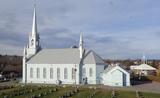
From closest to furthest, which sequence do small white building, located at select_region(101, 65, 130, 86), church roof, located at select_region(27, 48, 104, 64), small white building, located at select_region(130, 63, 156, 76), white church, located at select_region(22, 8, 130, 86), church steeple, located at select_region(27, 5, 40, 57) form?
1. small white building, located at select_region(101, 65, 130, 86)
2. white church, located at select_region(22, 8, 130, 86)
3. church roof, located at select_region(27, 48, 104, 64)
4. church steeple, located at select_region(27, 5, 40, 57)
5. small white building, located at select_region(130, 63, 156, 76)

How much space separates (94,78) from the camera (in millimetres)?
59750

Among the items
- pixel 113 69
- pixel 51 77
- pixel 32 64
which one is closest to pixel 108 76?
pixel 113 69

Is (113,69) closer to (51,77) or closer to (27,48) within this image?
(51,77)

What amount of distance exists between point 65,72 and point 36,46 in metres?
10.3

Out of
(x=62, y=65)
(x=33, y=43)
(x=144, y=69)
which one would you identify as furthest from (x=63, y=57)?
(x=144, y=69)

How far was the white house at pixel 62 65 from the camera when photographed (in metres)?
60.2

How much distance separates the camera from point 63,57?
62781 mm

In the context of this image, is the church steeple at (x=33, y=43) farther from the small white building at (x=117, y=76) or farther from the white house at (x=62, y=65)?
the small white building at (x=117, y=76)

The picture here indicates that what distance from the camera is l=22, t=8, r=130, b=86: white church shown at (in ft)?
197

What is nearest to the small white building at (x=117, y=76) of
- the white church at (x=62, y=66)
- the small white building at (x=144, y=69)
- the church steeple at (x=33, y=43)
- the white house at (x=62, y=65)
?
the white church at (x=62, y=66)

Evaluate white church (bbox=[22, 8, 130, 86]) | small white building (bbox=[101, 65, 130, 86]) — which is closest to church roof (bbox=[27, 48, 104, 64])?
white church (bbox=[22, 8, 130, 86])

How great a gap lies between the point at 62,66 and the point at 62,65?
0.65 feet

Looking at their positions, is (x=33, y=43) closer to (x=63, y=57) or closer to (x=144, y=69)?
(x=63, y=57)

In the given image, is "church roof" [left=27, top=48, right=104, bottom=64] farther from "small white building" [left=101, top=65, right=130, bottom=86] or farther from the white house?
"small white building" [left=101, top=65, right=130, bottom=86]
